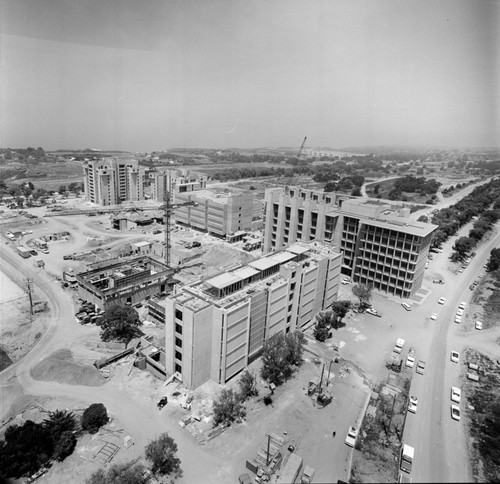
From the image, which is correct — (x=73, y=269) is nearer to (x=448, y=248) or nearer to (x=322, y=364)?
(x=322, y=364)

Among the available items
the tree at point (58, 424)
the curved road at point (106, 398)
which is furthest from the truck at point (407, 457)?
the tree at point (58, 424)

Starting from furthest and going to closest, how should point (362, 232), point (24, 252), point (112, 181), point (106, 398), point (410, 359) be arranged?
point (112, 181), point (24, 252), point (362, 232), point (410, 359), point (106, 398)

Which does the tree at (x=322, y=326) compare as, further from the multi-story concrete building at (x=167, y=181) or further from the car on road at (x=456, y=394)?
the multi-story concrete building at (x=167, y=181)

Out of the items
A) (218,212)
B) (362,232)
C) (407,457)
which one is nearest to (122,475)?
(407,457)

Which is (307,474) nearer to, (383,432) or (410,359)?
(383,432)

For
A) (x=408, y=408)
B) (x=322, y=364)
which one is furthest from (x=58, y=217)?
(x=408, y=408)

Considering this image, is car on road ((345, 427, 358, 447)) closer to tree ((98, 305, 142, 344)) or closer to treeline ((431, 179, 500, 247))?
tree ((98, 305, 142, 344))
